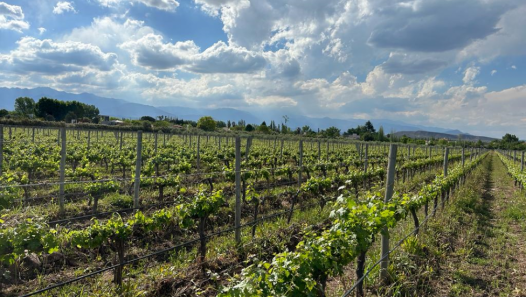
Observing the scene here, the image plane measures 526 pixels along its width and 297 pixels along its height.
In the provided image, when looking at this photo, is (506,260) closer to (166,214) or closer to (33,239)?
(166,214)

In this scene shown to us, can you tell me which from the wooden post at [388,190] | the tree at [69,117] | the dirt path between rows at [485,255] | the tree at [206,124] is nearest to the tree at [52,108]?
the tree at [69,117]

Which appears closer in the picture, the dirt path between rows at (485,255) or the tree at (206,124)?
the dirt path between rows at (485,255)

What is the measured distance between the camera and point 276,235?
20.0 feet

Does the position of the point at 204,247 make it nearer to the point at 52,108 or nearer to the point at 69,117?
the point at 69,117

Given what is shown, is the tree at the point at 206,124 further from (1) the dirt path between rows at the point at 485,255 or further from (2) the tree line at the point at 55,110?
(1) the dirt path between rows at the point at 485,255

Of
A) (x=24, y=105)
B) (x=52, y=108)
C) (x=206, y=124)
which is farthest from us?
(x=24, y=105)

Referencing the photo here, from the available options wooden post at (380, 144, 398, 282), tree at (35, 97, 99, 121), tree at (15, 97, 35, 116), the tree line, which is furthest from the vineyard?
A: tree at (15, 97, 35, 116)

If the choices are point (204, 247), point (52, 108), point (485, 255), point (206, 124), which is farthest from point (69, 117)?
point (485, 255)

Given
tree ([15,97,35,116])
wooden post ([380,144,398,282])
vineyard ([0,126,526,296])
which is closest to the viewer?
vineyard ([0,126,526,296])

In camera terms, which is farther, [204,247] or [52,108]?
[52,108]

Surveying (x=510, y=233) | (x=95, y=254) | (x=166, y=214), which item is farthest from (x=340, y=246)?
(x=510, y=233)

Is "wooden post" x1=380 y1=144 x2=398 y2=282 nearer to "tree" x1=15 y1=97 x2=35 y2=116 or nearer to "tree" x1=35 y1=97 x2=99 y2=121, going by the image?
"tree" x1=35 y1=97 x2=99 y2=121

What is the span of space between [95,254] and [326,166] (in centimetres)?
909

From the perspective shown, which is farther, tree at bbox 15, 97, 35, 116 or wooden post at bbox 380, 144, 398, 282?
tree at bbox 15, 97, 35, 116
